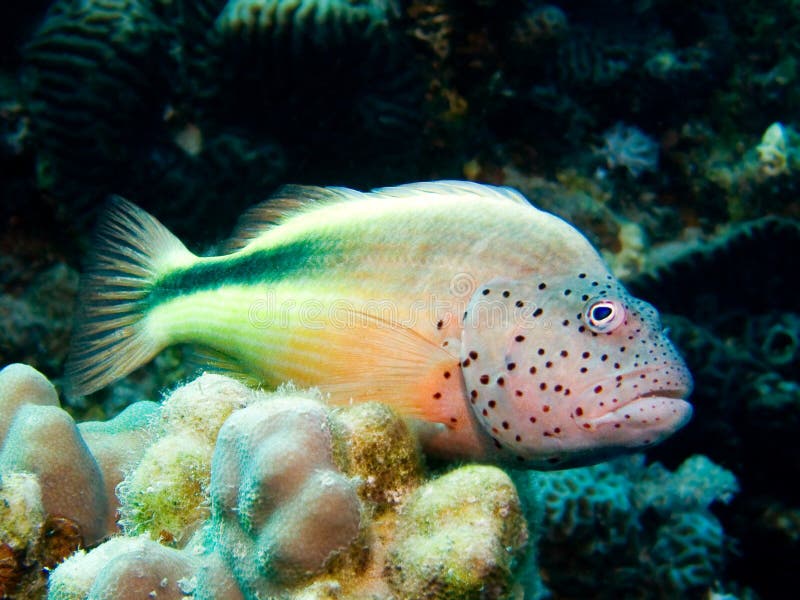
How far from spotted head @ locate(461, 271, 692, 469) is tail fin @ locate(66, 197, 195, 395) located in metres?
1.82

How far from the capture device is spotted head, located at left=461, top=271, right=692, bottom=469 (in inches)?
89.1

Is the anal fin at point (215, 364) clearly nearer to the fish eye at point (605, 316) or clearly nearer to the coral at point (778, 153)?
the fish eye at point (605, 316)

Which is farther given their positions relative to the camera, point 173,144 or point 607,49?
point 607,49

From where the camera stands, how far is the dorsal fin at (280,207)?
9.98 feet

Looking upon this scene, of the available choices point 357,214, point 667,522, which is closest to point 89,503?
point 357,214

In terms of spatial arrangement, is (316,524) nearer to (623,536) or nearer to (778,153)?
(623,536)

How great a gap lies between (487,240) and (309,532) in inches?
58.3

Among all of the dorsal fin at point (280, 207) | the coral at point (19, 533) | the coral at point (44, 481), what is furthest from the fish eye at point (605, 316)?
the coral at point (19, 533)

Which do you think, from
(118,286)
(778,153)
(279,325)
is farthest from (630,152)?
(118,286)

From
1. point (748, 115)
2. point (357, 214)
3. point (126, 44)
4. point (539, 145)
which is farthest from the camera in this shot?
point (748, 115)

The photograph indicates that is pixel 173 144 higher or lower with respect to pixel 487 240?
lower

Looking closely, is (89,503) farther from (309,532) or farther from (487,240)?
(487,240)

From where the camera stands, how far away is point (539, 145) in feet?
24.0

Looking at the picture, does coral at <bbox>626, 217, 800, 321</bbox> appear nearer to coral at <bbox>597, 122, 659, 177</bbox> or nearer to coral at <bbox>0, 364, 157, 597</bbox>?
coral at <bbox>597, 122, 659, 177</bbox>
